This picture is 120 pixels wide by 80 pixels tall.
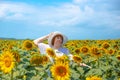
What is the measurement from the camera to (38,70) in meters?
6.66

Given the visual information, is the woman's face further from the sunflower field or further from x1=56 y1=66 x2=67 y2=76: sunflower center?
x1=56 y1=66 x2=67 y2=76: sunflower center

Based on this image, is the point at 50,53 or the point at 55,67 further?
the point at 50,53

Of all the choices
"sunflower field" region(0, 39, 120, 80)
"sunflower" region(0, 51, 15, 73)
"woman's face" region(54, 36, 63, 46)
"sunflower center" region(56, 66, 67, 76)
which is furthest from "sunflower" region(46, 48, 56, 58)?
"sunflower center" region(56, 66, 67, 76)

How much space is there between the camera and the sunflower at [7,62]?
5.24 metres

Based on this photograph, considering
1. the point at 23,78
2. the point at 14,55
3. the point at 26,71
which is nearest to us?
the point at 14,55

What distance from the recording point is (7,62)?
5.33 meters

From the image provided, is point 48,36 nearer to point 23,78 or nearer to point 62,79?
point 23,78

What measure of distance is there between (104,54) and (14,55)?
17.0ft

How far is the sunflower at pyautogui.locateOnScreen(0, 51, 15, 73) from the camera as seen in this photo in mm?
5242

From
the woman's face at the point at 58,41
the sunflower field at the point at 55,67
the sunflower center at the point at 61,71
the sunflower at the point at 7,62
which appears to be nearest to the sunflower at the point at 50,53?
the sunflower field at the point at 55,67

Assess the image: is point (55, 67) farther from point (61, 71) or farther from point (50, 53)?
point (50, 53)

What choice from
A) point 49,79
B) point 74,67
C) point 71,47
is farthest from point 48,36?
point 71,47

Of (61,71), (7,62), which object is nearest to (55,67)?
(61,71)

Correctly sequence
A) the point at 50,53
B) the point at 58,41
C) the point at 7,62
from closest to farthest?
the point at 7,62 → the point at 50,53 → the point at 58,41
